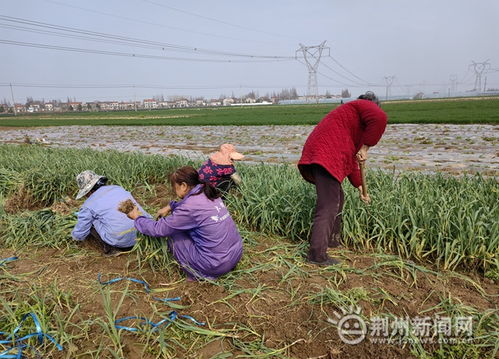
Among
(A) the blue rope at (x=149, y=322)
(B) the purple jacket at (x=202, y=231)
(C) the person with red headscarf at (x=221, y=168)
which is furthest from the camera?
(C) the person with red headscarf at (x=221, y=168)

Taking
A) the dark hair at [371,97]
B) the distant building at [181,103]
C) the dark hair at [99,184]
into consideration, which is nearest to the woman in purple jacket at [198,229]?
the dark hair at [99,184]

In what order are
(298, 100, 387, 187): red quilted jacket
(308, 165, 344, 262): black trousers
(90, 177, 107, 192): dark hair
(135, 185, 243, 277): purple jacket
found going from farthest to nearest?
1. (90, 177, 107, 192): dark hair
2. (308, 165, 344, 262): black trousers
3. (298, 100, 387, 187): red quilted jacket
4. (135, 185, 243, 277): purple jacket

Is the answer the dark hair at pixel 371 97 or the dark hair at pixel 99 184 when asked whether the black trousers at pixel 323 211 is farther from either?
the dark hair at pixel 99 184

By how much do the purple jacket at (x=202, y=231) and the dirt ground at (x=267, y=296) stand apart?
166mm

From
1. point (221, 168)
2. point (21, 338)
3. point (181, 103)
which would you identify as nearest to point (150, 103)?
point (181, 103)

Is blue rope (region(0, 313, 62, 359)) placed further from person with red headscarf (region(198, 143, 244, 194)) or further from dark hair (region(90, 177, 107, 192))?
person with red headscarf (region(198, 143, 244, 194))

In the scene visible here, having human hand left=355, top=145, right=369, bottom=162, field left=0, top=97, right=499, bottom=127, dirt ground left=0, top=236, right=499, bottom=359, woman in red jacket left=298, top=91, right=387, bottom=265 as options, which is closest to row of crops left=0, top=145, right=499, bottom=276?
dirt ground left=0, top=236, right=499, bottom=359

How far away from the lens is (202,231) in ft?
7.95

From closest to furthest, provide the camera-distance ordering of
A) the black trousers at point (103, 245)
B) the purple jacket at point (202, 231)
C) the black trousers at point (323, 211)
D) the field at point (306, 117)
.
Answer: the purple jacket at point (202, 231) < the black trousers at point (323, 211) < the black trousers at point (103, 245) < the field at point (306, 117)

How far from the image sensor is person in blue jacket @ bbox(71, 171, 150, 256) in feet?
9.90

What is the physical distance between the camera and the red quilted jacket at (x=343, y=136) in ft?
8.59

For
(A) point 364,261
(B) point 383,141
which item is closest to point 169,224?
(A) point 364,261

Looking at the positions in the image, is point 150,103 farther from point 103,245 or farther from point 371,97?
point 371,97

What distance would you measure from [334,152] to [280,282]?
1.04 metres
